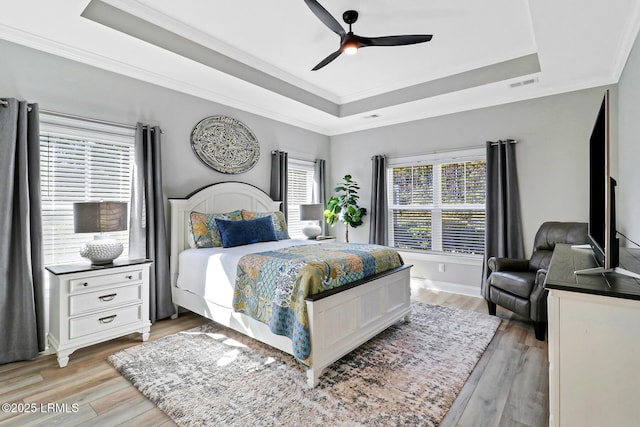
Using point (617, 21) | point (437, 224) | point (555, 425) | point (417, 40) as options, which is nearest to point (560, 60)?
point (617, 21)

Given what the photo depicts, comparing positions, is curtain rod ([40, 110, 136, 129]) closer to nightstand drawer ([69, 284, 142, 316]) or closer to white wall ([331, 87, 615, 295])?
nightstand drawer ([69, 284, 142, 316])

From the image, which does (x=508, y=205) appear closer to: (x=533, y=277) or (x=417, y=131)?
(x=533, y=277)

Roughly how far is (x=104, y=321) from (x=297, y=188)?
11.1 ft

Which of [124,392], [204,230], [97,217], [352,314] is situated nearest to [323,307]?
[352,314]

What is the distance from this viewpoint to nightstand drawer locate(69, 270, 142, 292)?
103 inches

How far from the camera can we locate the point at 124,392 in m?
2.21

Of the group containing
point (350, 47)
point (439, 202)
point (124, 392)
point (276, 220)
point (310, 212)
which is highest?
point (350, 47)

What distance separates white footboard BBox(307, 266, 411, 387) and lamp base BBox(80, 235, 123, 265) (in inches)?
73.8

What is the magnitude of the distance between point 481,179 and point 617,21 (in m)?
2.22

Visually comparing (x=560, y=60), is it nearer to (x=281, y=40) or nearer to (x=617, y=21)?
(x=617, y=21)

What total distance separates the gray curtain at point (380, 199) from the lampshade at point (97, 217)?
3.61m

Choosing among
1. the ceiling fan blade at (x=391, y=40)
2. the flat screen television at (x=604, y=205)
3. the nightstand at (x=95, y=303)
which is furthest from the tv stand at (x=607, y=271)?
the nightstand at (x=95, y=303)

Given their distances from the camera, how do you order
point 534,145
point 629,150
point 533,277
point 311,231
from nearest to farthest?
point 629,150
point 533,277
point 534,145
point 311,231

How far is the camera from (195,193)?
386cm
